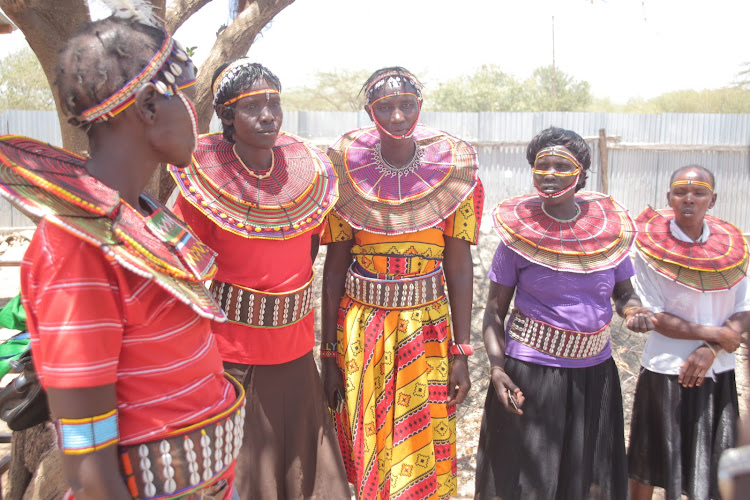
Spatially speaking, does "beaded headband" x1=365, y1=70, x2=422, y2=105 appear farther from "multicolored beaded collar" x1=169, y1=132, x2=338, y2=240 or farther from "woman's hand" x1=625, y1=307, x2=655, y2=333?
"woman's hand" x1=625, y1=307, x2=655, y2=333

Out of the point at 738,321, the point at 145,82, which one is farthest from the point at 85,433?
the point at 738,321

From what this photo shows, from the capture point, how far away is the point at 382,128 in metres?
2.88

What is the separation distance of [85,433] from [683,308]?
2.81 m

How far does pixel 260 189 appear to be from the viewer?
256 cm

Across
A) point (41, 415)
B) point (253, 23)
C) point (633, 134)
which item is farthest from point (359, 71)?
point (41, 415)

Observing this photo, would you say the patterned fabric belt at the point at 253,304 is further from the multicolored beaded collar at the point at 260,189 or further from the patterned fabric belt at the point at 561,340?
the patterned fabric belt at the point at 561,340

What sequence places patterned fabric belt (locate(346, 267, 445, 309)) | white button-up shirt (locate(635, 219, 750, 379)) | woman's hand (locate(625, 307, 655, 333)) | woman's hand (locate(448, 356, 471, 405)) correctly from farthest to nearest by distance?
white button-up shirt (locate(635, 219, 750, 379))
woman's hand (locate(448, 356, 471, 405))
patterned fabric belt (locate(346, 267, 445, 309))
woman's hand (locate(625, 307, 655, 333))

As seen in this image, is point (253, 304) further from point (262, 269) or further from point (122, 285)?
point (122, 285)

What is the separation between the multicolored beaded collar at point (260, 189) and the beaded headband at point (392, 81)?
0.43m

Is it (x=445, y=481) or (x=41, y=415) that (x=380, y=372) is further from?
(x=41, y=415)

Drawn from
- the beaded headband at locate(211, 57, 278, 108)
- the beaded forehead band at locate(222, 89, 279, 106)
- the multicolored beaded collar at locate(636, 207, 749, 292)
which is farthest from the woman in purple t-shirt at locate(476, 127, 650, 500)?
the beaded headband at locate(211, 57, 278, 108)

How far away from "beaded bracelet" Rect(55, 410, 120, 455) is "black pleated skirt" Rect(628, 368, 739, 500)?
2.73 m

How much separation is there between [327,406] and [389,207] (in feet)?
3.19

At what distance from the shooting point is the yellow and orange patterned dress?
2.85m
